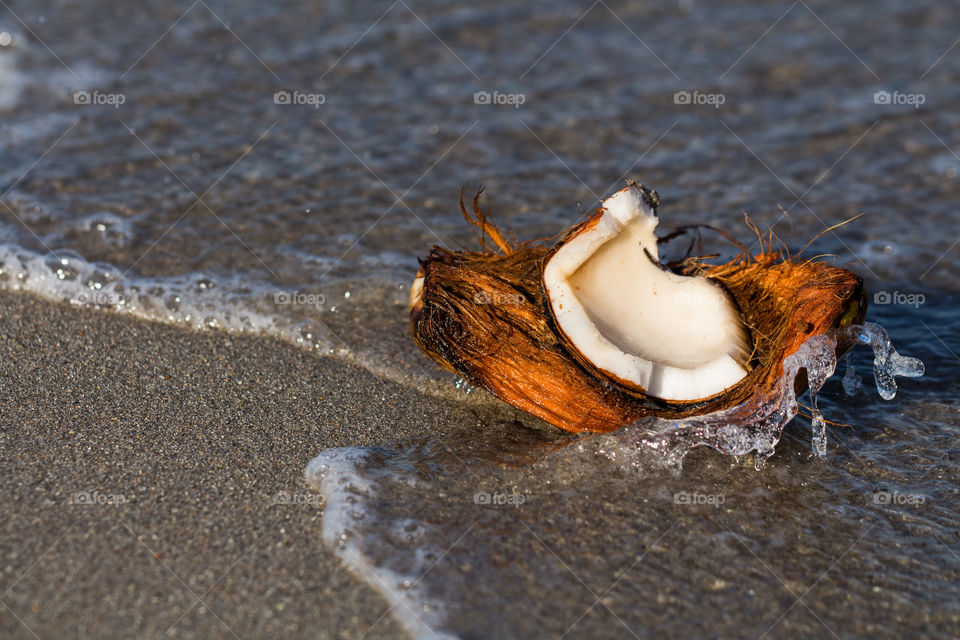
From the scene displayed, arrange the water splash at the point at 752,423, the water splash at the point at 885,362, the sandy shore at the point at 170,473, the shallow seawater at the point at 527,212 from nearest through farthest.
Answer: the sandy shore at the point at 170,473, the shallow seawater at the point at 527,212, the water splash at the point at 752,423, the water splash at the point at 885,362

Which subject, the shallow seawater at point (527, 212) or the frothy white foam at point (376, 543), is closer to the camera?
the frothy white foam at point (376, 543)

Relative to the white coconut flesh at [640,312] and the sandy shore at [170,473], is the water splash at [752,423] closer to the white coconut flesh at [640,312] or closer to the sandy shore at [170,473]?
the white coconut flesh at [640,312]

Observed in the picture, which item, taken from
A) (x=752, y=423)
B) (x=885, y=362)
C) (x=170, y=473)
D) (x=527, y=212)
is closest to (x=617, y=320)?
(x=752, y=423)

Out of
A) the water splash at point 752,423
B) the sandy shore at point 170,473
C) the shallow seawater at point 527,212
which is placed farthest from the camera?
the water splash at point 752,423

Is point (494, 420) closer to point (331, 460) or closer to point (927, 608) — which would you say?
point (331, 460)

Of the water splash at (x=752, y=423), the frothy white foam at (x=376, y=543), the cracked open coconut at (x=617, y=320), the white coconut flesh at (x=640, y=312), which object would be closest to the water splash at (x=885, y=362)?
the water splash at (x=752, y=423)

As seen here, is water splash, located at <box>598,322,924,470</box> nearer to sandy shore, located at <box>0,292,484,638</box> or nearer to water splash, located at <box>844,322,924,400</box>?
water splash, located at <box>844,322,924,400</box>
